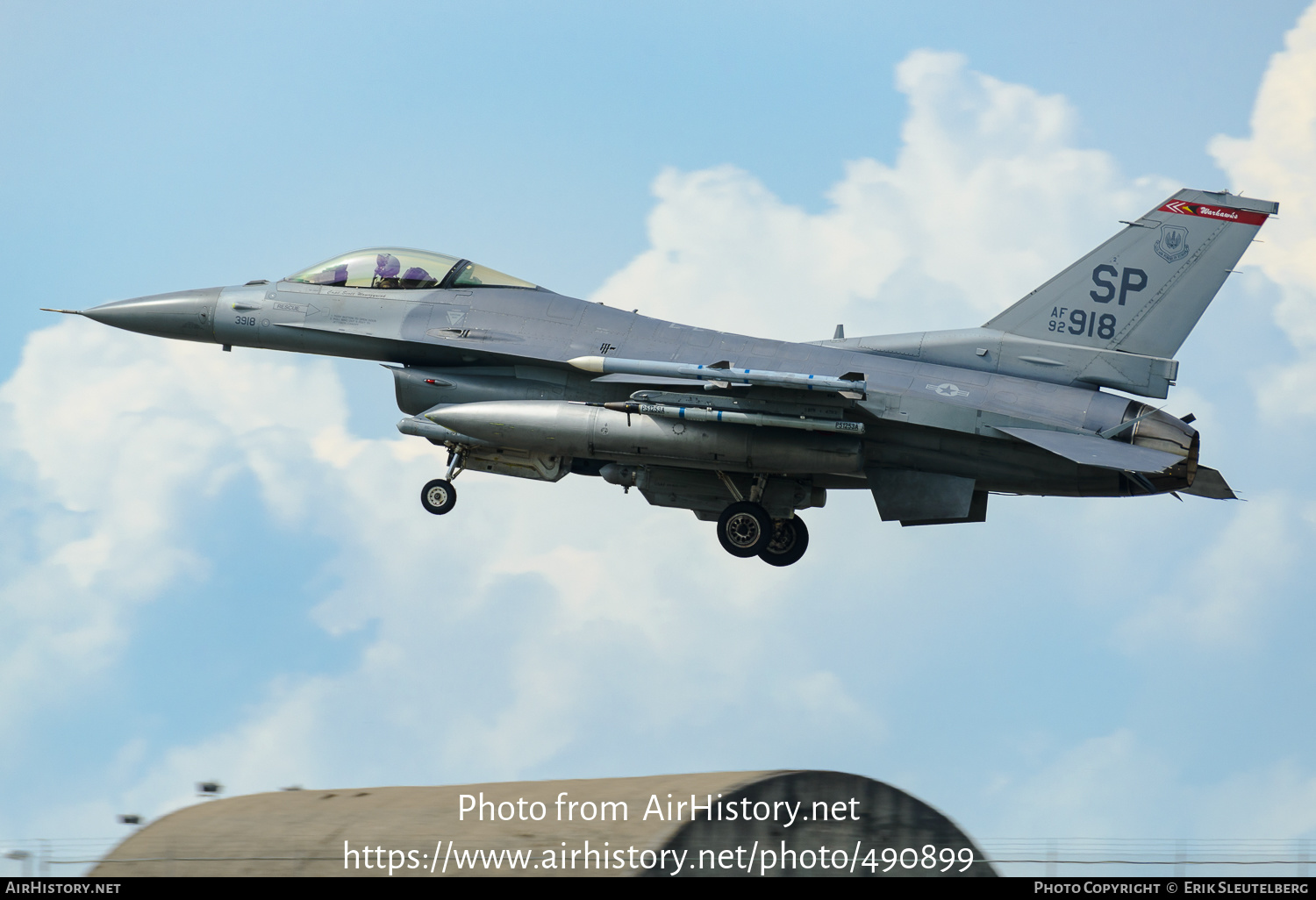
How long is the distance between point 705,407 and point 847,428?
1.88 metres

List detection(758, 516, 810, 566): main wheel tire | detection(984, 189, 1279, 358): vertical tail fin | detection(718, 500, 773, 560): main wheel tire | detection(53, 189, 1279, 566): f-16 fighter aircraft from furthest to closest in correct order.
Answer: detection(758, 516, 810, 566): main wheel tire, detection(718, 500, 773, 560): main wheel tire, detection(984, 189, 1279, 358): vertical tail fin, detection(53, 189, 1279, 566): f-16 fighter aircraft

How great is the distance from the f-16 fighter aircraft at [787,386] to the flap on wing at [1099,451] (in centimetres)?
4

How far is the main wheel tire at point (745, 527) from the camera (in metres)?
19.6

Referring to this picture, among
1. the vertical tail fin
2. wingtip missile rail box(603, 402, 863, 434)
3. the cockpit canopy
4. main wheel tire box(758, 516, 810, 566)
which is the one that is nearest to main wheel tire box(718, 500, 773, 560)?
main wheel tire box(758, 516, 810, 566)

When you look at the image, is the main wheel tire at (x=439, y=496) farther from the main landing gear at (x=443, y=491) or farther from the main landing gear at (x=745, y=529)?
the main landing gear at (x=745, y=529)

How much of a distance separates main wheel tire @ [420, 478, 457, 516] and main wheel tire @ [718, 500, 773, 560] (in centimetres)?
389

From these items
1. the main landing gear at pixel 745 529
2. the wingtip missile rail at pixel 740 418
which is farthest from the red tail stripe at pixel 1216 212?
the main landing gear at pixel 745 529

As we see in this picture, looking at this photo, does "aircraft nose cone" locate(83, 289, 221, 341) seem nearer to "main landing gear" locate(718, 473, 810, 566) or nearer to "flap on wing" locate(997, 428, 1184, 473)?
"main landing gear" locate(718, 473, 810, 566)

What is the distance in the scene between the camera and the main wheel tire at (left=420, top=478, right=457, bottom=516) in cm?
1995

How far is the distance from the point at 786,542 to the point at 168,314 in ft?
32.6

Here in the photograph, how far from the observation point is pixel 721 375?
17531 mm

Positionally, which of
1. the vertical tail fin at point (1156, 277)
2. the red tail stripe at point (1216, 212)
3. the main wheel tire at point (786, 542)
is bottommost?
the main wheel tire at point (786, 542)

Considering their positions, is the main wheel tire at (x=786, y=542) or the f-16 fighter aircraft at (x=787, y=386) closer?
the f-16 fighter aircraft at (x=787, y=386)
